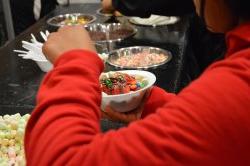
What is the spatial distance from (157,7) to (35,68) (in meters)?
0.77

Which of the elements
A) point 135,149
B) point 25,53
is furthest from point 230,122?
point 25,53

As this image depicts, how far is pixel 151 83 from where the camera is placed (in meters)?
1.29

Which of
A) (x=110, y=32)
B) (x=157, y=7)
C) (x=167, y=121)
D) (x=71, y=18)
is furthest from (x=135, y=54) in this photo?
(x=167, y=121)

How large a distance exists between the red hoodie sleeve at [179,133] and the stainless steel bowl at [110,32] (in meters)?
1.61

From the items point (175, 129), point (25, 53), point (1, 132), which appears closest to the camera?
point (175, 129)

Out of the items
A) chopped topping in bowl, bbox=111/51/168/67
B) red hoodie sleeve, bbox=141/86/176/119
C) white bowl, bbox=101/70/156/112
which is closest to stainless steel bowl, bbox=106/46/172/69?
chopped topping in bowl, bbox=111/51/168/67

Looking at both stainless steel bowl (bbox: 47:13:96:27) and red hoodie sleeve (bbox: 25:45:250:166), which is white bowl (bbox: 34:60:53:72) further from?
red hoodie sleeve (bbox: 25:45:250:166)

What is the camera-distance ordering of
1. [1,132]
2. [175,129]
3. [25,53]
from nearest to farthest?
[175,129]
[1,132]
[25,53]

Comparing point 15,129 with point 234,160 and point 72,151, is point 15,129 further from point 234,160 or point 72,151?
point 234,160

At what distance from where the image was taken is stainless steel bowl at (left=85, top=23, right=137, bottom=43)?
225 cm

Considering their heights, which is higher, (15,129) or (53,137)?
(53,137)

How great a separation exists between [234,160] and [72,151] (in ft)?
0.77

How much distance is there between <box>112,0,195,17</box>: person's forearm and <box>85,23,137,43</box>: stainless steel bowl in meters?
0.14

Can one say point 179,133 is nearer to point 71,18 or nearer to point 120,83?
point 120,83
